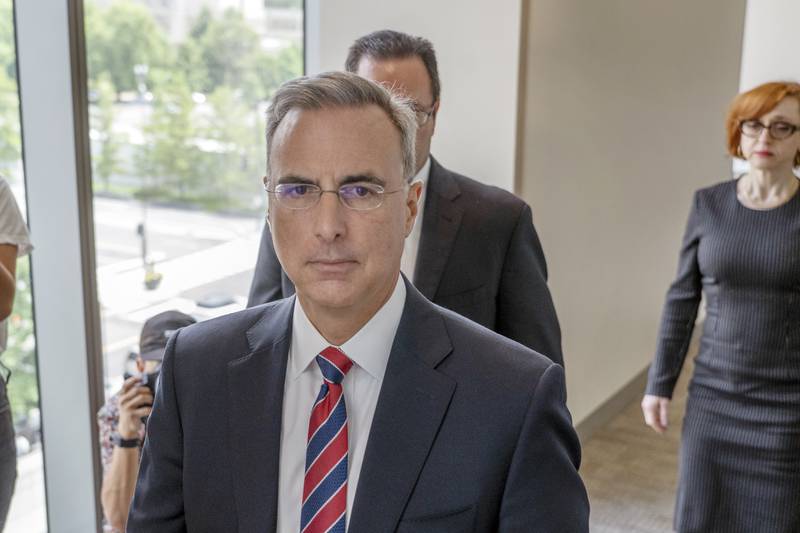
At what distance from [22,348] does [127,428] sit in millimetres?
748

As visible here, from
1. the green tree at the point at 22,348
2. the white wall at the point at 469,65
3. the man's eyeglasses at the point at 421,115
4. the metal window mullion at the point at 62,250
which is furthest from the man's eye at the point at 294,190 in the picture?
the white wall at the point at 469,65

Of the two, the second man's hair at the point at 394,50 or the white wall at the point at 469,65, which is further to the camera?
the white wall at the point at 469,65

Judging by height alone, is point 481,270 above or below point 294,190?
below

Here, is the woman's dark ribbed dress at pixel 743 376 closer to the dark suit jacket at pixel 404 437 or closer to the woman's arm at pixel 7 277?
the dark suit jacket at pixel 404 437

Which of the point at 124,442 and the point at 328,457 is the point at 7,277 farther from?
the point at 328,457

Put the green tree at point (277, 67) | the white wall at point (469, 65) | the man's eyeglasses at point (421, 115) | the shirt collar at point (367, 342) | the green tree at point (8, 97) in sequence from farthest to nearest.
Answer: the green tree at point (277, 67) < the white wall at point (469, 65) < the green tree at point (8, 97) < the man's eyeglasses at point (421, 115) < the shirt collar at point (367, 342)

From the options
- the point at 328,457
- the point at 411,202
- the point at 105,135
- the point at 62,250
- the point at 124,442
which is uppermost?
the point at 411,202

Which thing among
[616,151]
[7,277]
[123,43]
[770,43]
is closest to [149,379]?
[7,277]

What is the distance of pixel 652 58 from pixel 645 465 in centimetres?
216

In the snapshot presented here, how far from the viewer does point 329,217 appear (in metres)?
1.29

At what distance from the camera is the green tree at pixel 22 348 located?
3094mm

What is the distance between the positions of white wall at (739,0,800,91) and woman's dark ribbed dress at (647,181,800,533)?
137 inches

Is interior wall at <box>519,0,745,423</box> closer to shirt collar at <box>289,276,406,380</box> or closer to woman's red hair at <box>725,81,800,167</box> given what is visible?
woman's red hair at <box>725,81,800,167</box>

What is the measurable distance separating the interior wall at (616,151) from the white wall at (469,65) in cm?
11
